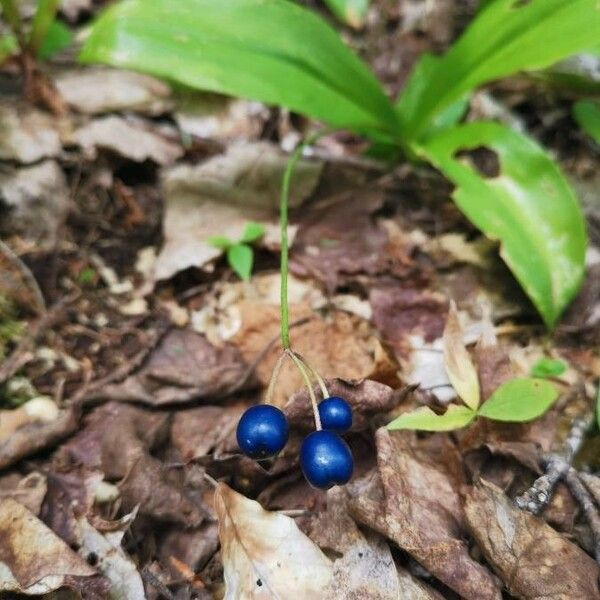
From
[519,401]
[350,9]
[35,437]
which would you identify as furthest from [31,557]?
[350,9]

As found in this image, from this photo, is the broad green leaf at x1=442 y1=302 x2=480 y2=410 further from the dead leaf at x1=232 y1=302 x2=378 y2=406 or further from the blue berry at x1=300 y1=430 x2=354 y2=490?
the blue berry at x1=300 y1=430 x2=354 y2=490

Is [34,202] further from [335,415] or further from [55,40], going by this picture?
[335,415]

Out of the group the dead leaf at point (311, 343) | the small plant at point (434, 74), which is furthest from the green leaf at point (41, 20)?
the dead leaf at point (311, 343)

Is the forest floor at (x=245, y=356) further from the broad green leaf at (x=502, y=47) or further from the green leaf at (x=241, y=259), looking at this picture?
the broad green leaf at (x=502, y=47)

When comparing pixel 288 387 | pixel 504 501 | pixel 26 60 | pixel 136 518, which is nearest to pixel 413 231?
pixel 288 387

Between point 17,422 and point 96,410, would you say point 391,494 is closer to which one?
point 96,410

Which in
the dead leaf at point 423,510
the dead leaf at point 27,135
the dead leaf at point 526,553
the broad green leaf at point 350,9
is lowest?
the dead leaf at point 27,135
